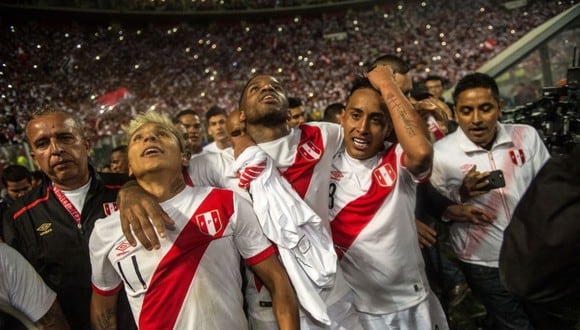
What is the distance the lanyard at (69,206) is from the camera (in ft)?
7.70

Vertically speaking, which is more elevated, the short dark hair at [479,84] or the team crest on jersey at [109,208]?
the short dark hair at [479,84]

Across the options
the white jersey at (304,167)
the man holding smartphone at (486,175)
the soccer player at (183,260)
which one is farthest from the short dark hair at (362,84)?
the soccer player at (183,260)

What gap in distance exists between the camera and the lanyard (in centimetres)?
235

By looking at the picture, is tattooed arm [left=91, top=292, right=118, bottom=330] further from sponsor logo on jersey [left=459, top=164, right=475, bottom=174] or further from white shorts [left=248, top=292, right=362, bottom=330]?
sponsor logo on jersey [left=459, top=164, right=475, bottom=174]

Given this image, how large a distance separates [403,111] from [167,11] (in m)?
28.5

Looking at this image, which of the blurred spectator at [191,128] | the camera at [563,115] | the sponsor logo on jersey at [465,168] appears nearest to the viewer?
the sponsor logo on jersey at [465,168]

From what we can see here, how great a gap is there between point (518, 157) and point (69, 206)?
2.67 meters

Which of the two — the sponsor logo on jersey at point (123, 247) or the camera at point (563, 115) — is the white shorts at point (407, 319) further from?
the camera at point (563, 115)

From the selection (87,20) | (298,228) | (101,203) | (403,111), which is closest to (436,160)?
(403,111)

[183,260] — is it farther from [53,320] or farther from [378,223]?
[378,223]

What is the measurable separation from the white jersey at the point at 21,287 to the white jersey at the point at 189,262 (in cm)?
25

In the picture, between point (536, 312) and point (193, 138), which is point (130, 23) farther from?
point (536, 312)

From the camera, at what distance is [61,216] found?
2.35 metres

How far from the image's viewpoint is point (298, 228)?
192 cm
